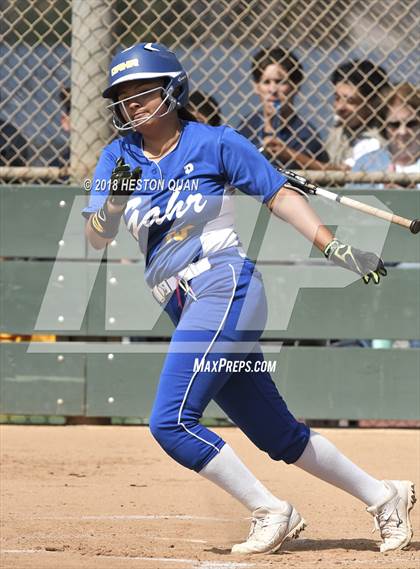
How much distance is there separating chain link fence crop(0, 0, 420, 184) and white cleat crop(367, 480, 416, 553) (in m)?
2.95

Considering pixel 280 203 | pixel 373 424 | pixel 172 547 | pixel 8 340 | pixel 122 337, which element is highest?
pixel 280 203

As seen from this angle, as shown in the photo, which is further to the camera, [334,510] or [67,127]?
[67,127]

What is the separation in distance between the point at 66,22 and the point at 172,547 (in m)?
3.90

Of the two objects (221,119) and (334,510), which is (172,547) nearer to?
(334,510)

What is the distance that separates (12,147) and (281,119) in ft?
5.65

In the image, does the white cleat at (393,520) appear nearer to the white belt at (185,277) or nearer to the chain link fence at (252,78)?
the white belt at (185,277)

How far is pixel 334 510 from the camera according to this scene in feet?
16.6

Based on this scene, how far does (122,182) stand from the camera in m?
3.87

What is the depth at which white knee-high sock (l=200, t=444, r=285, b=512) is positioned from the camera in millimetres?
3938

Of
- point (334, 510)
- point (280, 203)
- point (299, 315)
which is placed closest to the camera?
point (280, 203)

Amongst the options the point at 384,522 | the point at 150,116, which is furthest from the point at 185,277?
the point at 384,522

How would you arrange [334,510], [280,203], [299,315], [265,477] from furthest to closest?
[299,315]
[265,477]
[334,510]
[280,203]

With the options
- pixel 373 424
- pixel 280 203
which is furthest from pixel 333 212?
pixel 280 203

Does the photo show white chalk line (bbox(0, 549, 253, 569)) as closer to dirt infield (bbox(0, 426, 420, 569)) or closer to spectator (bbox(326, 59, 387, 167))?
dirt infield (bbox(0, 426, 420, 569))
